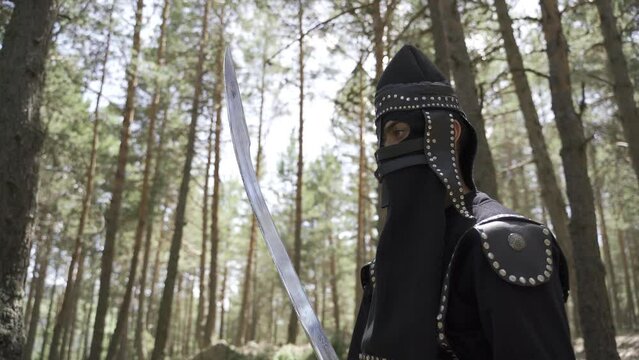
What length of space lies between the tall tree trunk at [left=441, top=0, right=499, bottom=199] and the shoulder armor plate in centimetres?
377

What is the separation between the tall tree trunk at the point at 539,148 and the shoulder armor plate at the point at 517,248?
797 centimetres

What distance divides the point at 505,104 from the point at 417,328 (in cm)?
1951

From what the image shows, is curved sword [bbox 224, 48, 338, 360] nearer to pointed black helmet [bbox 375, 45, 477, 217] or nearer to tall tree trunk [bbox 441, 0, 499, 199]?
pointed black helmet [bbox 375, 45, 477, 217]

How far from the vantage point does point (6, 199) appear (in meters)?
4.98

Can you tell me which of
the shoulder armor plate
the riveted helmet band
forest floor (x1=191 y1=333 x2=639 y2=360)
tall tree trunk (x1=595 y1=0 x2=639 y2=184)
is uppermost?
tall tree trunk (x1=595 y1=0 x2=639 y2=184)

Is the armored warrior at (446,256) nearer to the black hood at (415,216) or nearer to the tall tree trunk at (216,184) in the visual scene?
the black hood at (415,216)

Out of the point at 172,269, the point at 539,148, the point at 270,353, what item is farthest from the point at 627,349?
the point at 172,269

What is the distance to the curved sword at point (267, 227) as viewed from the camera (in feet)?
5.56

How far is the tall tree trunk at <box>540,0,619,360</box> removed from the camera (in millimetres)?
5777

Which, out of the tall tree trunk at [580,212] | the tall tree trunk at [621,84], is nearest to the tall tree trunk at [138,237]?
the tall tree trunk at [580,212]

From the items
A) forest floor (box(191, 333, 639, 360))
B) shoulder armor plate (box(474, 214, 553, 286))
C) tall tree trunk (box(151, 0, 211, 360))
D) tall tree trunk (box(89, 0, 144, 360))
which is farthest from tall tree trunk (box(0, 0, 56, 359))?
forest floor (box(191, 333, 639, 360))

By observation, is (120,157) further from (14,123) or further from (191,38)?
(14,123)

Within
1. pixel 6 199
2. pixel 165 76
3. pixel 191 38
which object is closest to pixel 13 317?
pixel 6 199

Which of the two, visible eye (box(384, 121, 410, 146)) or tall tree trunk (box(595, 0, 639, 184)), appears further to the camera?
tall tree trunk (box(595, 0, 639, 184))
